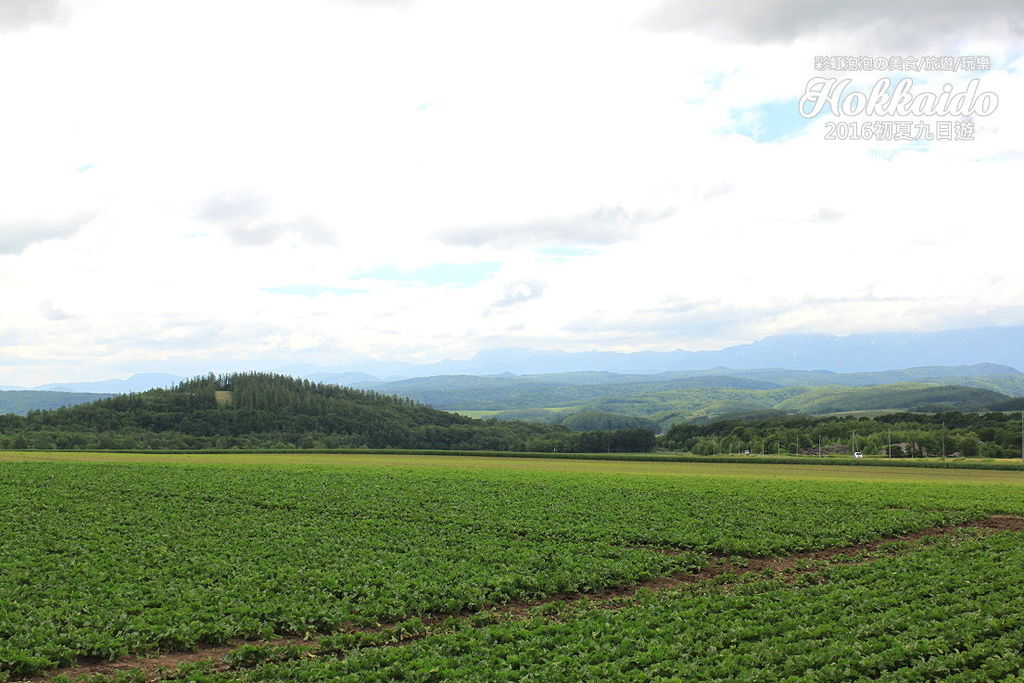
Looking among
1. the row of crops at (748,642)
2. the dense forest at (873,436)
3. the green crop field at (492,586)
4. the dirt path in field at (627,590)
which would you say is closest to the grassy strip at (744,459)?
the dense forest at (873,436)

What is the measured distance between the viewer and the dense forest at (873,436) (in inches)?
5054

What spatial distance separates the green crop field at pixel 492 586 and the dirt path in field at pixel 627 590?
0.17 m

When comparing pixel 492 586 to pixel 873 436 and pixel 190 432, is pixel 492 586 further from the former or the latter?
pixel 190 432

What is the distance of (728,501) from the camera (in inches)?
1837

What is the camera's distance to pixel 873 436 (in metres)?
146

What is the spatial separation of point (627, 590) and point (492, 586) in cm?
527

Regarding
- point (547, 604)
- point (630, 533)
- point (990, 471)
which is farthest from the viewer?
point (990, 471)

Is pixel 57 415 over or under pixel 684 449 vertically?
over

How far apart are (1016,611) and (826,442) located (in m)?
147

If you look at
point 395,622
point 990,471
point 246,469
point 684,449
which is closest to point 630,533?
point 395,622

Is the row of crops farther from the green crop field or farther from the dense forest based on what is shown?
the dense forest

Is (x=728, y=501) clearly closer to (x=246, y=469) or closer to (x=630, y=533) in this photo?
(x=630, y=533)

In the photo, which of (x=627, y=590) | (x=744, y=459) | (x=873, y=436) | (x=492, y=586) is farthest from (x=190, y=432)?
(x=627, y=590)

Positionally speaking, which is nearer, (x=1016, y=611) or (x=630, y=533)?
(x=1016, y=611)
